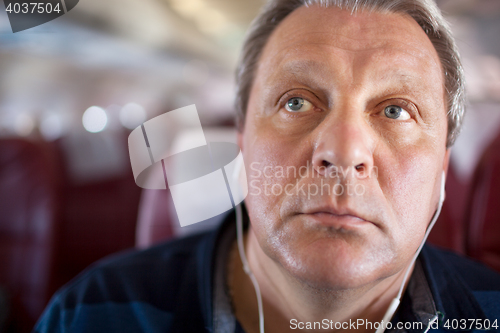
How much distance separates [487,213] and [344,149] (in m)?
1.01

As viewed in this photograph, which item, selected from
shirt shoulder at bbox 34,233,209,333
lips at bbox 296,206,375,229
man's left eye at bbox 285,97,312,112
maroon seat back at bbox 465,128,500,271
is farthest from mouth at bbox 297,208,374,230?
maroon seat back at bbox 465,128,500,271

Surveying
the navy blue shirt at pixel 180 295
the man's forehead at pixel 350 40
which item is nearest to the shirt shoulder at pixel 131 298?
the navy blue shirt at pixel 180 295

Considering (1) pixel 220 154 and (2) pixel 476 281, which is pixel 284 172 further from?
(2) pixel 476 281

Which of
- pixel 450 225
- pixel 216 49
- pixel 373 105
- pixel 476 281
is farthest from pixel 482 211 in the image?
pixel 216 49

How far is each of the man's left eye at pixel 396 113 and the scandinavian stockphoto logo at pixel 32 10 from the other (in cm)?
104

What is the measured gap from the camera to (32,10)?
1031mm

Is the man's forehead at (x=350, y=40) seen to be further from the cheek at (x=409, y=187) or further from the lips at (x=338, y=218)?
the lips at (x=338, y=218)

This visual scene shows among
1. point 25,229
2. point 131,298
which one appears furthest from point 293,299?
point 25,229

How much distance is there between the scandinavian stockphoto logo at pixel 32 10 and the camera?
103 cm

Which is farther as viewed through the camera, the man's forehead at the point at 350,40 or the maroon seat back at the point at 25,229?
the maroon seat back at the point at 25,229

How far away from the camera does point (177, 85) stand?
680 cm

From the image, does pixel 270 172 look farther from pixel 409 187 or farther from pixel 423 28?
pixel 423 28

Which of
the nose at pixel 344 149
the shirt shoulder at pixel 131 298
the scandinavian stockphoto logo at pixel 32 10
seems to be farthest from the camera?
the scandinavian stockphoto logo at pixel 32 10

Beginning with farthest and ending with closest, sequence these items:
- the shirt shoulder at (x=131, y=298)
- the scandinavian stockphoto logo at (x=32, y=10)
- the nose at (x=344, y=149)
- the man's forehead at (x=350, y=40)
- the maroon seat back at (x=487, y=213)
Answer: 1. the maroon seat back at (x=487, y=213)
2. the scandinavian stockphoto logo at (x=32, y=10)
3. the shirt shoulder at (x=131, y=298)
4. the man's forehead at (x=350, y=40)
5. the nose at (x=344, y=149)
